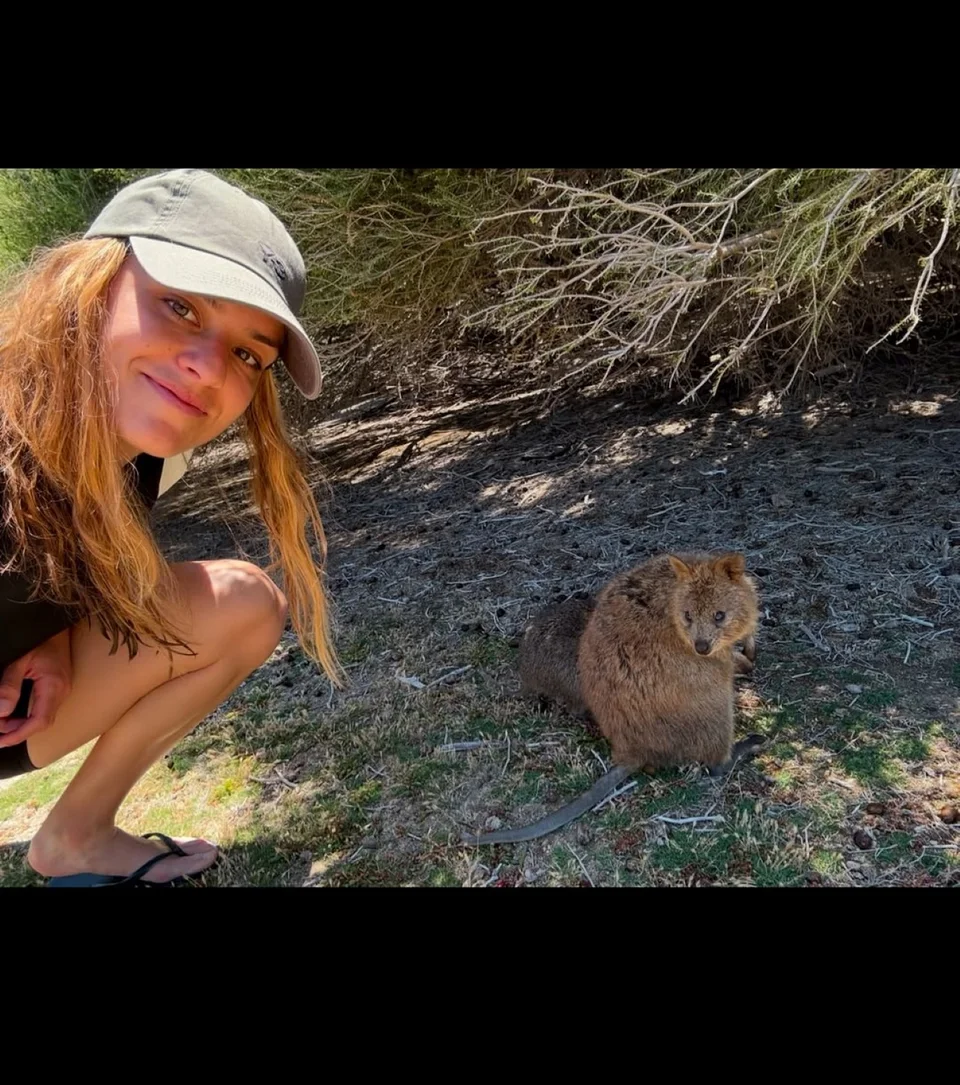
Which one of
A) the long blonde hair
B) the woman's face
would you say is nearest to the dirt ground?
the long blonde hair

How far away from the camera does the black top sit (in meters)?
2.35

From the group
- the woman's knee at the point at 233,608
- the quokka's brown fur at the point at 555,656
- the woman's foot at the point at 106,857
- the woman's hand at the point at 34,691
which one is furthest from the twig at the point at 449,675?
the woman's hand at the point at 34,691

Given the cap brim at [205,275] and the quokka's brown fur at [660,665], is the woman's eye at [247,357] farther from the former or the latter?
the quokka's brown fur at [660,665]

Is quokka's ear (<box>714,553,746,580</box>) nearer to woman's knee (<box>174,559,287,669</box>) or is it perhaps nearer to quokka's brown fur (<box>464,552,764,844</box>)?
quokka's brown fur (<box>464,552,764,844</box>)

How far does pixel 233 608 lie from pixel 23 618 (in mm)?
730

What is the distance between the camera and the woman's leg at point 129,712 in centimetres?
280

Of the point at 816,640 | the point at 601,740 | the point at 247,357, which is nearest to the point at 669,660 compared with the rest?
the point at 601,740

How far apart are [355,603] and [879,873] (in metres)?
3.34

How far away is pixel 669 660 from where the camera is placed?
3434 millimetres

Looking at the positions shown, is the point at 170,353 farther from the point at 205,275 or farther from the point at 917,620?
the point at 917,620

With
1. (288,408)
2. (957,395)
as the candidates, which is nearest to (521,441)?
(288,408)

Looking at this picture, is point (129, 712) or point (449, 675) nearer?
point (129, 712)

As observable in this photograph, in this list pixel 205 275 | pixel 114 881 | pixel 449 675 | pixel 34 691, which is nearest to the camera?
pixel 205 275

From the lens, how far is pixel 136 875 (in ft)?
9.49
